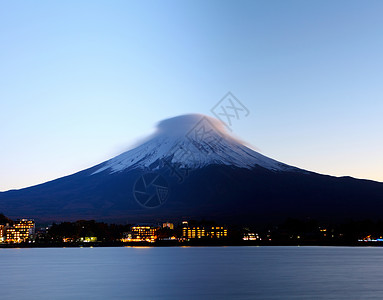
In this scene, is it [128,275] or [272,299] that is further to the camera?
[128,275]

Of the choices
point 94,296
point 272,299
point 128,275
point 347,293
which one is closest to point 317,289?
point 347,293

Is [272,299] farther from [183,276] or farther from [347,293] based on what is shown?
[183,276]

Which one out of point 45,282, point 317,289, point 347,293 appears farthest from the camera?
point 45,282

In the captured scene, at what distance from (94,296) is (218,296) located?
29.3 feet

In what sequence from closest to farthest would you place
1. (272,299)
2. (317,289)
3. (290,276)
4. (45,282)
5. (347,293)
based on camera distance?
(272,299) → (347,293) → (317,289) → (45,282) → (290,276)

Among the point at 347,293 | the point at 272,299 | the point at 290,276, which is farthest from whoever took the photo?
the point at 290,276

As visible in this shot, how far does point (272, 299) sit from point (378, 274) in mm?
26098

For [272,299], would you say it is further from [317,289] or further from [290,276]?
[290,276]

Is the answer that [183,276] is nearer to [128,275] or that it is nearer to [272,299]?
[128,275]

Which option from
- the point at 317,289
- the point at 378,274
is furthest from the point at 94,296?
the point at 378,274

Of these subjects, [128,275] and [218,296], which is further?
[128,275]

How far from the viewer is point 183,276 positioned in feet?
207

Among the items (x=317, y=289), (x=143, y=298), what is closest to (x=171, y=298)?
(x=143, y=298)

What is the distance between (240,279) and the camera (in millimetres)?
58625
